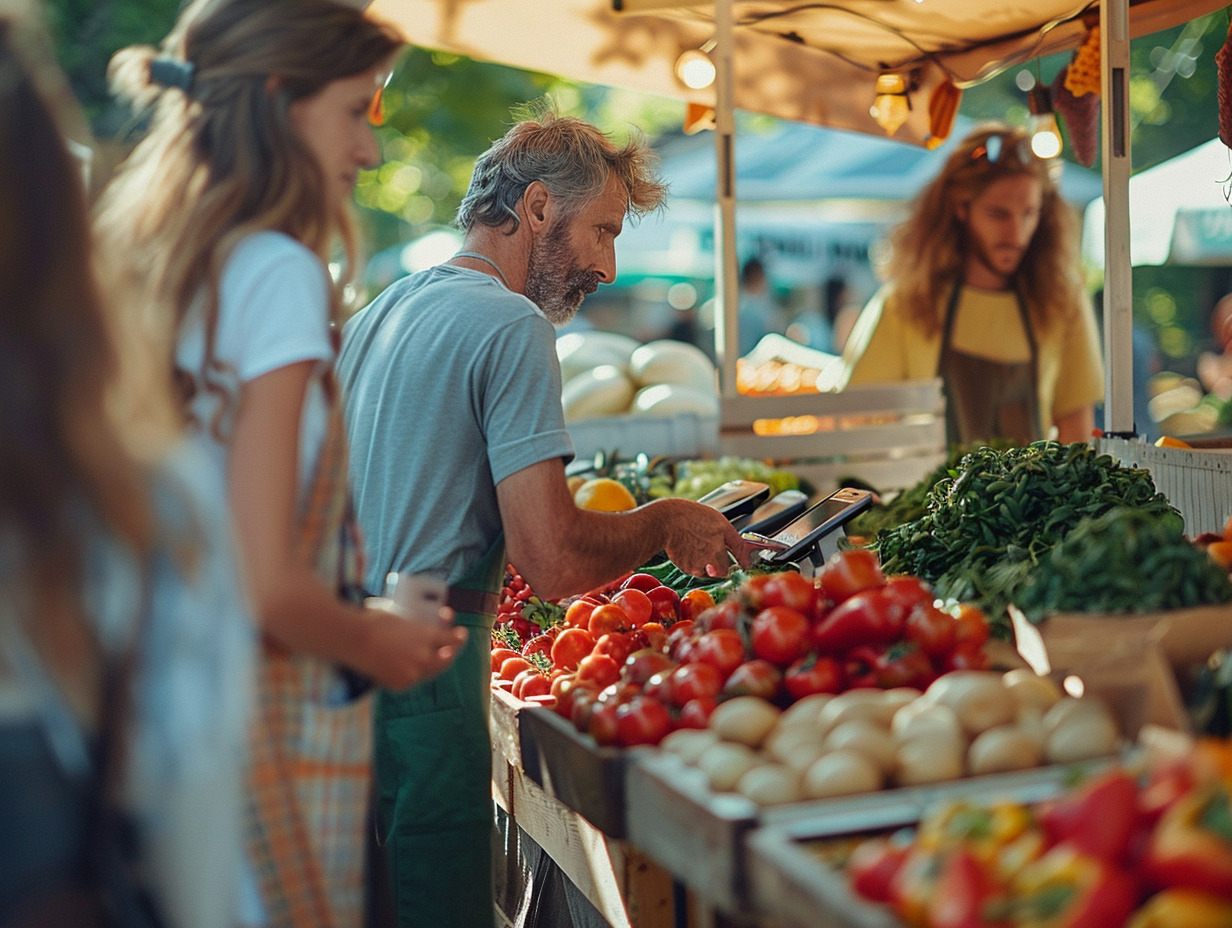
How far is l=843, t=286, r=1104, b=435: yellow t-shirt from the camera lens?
6.14 metres

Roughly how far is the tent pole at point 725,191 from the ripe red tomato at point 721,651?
10.3 feet

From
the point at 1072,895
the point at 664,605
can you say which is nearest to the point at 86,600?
the point at 1072,895

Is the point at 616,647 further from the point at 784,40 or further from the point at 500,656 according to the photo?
the point at 784,40

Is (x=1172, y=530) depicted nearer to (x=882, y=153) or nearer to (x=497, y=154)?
(x=497, y=154)

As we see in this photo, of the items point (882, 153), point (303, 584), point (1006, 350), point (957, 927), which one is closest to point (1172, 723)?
point (957, 927)

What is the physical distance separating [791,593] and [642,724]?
438mm

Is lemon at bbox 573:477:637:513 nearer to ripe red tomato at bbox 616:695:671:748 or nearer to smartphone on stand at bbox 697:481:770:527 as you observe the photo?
smartphone on stand at bbox 697:481:770:527

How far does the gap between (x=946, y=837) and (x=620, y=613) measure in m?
1.82

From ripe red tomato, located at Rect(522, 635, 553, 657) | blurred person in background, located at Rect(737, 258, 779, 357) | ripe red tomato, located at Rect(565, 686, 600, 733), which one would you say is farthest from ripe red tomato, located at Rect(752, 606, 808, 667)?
blurred person in background, located at Rect(737, 258, 779, 357)

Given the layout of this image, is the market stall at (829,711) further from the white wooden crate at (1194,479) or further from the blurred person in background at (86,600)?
the blurred person in background at (86,600)

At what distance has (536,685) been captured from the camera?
3.15 metres

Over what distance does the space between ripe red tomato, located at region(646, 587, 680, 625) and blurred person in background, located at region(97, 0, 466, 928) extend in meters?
1.56

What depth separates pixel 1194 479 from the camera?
3.63m

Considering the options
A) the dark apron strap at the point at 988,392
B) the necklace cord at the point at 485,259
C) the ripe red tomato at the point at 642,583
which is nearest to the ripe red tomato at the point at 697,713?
the necklace cord at the point at 485,259
